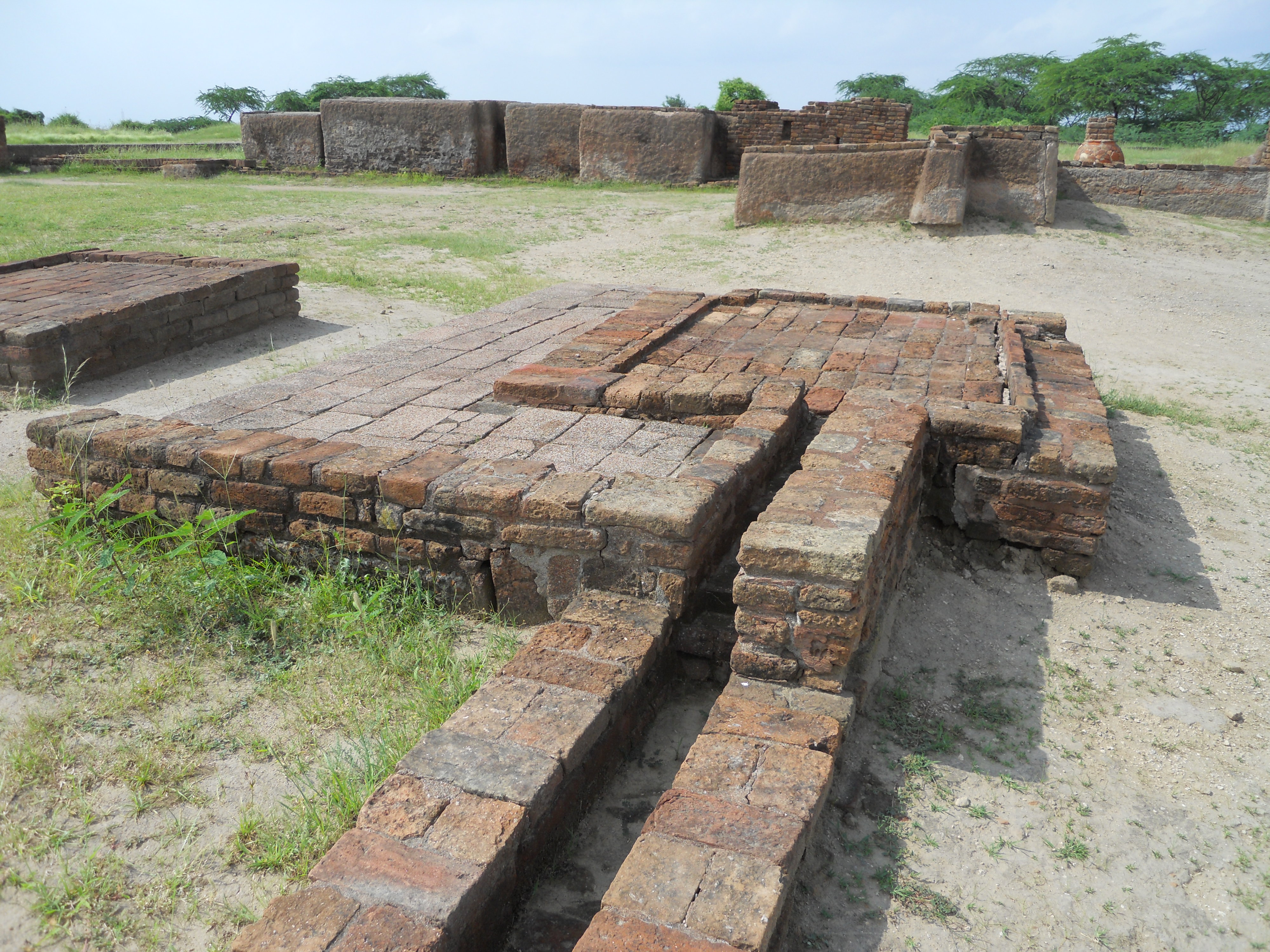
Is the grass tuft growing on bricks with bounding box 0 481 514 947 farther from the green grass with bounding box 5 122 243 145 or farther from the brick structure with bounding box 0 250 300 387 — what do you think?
the green grass with bounding box 5 122 243 145

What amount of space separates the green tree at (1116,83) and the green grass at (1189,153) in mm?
7450

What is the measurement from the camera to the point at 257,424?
3.89 metres

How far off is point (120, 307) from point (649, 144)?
9.53 metres

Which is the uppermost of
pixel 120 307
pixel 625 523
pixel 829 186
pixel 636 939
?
pixel 829 186

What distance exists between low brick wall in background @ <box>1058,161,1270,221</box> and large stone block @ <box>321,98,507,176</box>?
8.68 metres

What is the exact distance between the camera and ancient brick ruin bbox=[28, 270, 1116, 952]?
1782 mm

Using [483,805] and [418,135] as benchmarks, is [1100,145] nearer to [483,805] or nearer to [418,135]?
[418,135]

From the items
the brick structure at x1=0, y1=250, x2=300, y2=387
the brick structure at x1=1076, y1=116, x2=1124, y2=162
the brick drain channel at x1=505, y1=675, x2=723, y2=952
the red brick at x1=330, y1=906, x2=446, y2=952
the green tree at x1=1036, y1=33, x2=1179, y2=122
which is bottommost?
the brick drain channel at x1=505, y1=675, x2=723, y2=952

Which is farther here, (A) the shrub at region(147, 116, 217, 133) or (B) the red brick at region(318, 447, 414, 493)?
(A) the shrub at region(147, 116, 217, 133)

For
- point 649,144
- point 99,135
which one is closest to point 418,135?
point 649,144

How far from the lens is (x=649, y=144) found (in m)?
13.8

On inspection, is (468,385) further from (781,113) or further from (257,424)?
(781,113)

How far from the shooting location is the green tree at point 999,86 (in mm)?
34219

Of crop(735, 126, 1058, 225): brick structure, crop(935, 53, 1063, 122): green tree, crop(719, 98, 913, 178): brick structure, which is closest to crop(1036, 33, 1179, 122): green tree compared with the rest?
crop(935, 53, 1063, 122): green tree
